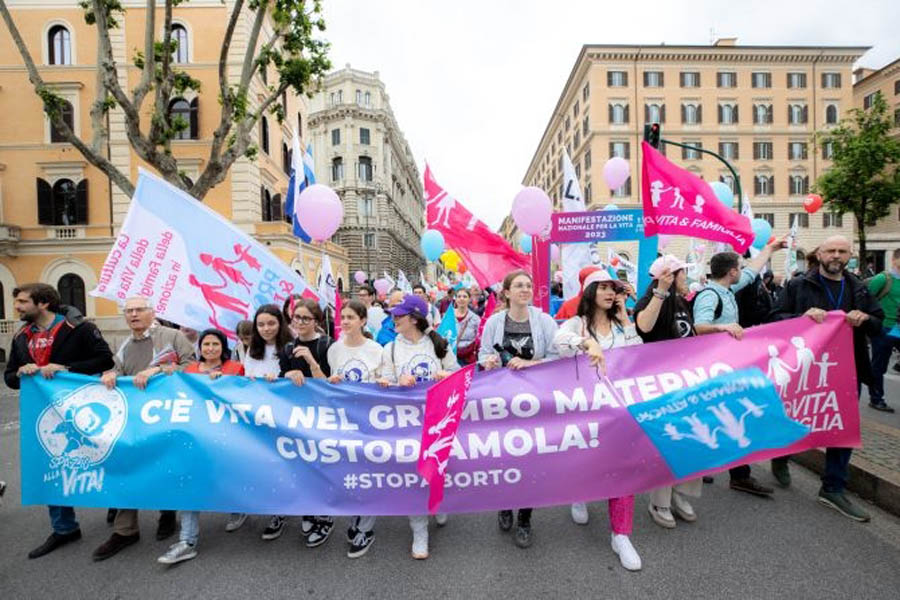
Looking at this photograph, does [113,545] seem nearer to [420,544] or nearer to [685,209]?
[420,544]

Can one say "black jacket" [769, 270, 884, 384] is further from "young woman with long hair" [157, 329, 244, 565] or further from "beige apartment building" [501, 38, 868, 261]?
"beige apartment building" [501, 38, 868, 261]

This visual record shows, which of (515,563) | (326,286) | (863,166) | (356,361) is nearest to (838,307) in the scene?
(515,563)

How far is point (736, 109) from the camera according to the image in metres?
45.8

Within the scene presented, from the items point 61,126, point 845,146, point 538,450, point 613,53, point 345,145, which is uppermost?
point 613,53

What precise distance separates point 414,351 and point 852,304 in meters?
3.42

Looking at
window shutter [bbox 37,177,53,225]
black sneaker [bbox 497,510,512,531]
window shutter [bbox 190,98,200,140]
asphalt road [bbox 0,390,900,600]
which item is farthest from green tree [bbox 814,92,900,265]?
window shutter [bbox 37,177,53,225]

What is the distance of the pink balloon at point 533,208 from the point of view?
7098mm

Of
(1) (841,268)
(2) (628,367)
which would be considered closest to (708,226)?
(1) (841,268)

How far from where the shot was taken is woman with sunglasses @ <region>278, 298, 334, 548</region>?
3441 millimetres

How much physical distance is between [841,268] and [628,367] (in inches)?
75.6

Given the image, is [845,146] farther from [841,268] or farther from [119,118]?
[119,118]

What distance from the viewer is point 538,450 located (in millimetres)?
3238

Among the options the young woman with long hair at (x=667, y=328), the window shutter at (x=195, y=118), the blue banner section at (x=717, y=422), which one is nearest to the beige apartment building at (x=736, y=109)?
the window shutter at (x=195, y=118)

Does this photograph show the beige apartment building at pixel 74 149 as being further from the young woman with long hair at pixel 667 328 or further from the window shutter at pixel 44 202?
the young woman with long hair at pixel 667 328
